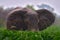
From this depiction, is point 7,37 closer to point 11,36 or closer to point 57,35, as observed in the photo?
point 11,36

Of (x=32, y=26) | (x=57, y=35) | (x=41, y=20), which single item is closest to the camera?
(x=57, y=35)

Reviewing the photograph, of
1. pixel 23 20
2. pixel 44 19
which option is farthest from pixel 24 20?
pixel 44 19

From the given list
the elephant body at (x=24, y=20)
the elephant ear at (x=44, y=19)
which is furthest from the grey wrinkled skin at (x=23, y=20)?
the elephant ear at (x=44, y=19)

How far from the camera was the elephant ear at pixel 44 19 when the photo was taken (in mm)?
4159

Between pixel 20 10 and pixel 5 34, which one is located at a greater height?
pixel 20 10

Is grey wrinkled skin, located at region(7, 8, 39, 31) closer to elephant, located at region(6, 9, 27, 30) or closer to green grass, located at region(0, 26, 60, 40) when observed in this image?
elephant, located at region(6, 9, 27, 30)

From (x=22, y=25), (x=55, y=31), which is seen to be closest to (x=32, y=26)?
(x=22, y=25)

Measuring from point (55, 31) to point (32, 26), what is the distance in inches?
17.3

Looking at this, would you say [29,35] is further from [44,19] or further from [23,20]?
[44,19]

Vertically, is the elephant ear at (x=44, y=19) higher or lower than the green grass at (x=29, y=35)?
higher

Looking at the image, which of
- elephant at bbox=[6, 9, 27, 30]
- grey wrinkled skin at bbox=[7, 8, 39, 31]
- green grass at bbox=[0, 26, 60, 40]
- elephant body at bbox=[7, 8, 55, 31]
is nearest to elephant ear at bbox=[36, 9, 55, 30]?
elephant body at bbox=[7, 8, 55, 31]

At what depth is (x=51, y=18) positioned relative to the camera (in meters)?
4.38

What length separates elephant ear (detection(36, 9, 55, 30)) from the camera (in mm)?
4159

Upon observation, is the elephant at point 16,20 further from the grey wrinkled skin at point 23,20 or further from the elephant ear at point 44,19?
the elephant ear at point 44,19
